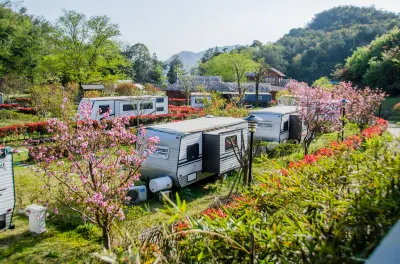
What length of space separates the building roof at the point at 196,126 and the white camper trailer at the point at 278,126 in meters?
4.10

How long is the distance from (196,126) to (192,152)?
1.21 metres

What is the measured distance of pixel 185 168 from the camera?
443 inches

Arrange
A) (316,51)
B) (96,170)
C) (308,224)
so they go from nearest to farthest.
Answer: (308,224)
(96,170)
(316,51)

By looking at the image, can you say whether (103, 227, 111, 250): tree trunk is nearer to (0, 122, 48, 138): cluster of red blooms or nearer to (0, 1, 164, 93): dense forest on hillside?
(0, 122, 48, 138): cluster of red blooms

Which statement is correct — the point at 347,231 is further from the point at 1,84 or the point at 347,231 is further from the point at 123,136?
the point at 1,84

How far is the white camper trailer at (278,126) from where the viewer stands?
17562mm

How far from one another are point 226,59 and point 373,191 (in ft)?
213

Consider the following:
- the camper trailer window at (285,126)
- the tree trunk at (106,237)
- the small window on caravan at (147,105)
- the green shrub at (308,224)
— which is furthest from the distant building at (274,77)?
the green shrub at (308,224)

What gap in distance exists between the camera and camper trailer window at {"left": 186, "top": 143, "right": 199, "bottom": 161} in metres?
11.3

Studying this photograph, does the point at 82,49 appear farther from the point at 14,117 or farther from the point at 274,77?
the point at 274,77

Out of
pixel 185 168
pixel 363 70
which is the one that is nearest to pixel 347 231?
pixel 185 168

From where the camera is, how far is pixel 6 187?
26.0 feet

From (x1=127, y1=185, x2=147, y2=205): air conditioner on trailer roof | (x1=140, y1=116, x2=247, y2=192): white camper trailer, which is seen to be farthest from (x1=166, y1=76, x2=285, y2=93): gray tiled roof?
(x1=127, y1=185, x2=147, y2=205): air conditioner on trailer roof

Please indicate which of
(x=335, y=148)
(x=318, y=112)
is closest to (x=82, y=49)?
(x=318, y=112)
